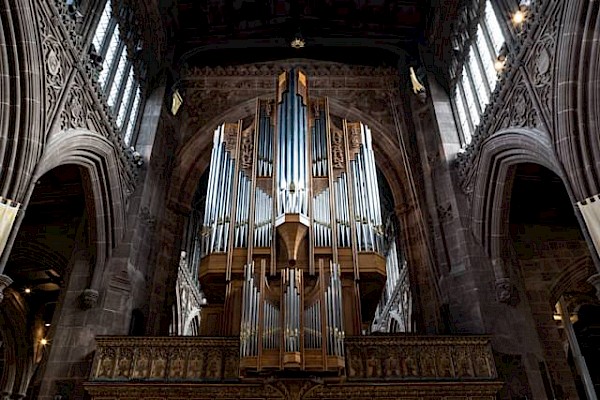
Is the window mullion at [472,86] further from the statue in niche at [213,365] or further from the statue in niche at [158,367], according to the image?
the statue in niche at [158,367]

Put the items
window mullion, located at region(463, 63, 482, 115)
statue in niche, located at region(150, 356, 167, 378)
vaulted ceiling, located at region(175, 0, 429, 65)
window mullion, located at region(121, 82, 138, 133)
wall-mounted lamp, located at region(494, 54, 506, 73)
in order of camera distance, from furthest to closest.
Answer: vaulted ceiling, located at region(175, 0, 429, 65), window mullion, located at region(121, 82, 138, 133), window mullion, located at region(463, 63, 482, 115), wall-mounted lamp, located at region(494, 54, 506, 73), statue in niche, located at region(150, 356, 167, 378)

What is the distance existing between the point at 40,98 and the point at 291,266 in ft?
19.1

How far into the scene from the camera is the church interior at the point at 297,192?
9.47 meters

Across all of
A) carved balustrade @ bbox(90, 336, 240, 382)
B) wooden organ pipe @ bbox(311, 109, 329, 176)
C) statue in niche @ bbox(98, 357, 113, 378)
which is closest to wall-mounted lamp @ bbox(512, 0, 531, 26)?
wooden organ pipe @ bbox(311, 109, 329, 176)

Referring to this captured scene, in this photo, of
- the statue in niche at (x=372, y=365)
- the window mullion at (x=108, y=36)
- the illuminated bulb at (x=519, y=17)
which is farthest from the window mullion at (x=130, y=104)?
the illuminated bulb at (x=519, y=17)

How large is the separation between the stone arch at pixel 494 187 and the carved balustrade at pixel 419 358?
8.24ft

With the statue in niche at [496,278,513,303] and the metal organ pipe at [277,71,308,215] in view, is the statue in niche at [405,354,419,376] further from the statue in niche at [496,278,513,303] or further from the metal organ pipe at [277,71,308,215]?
the metal organ pipe at [277,71,308,215]

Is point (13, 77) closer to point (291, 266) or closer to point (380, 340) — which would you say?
point (291, 266)

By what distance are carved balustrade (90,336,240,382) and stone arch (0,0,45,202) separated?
359cm

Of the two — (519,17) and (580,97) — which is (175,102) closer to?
(519,17)

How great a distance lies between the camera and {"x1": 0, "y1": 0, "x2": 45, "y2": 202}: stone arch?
8.65m

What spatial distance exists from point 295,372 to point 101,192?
239 inches

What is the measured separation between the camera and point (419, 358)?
418 inches

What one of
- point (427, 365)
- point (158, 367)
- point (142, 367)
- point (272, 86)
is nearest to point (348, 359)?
point (427, 365)
